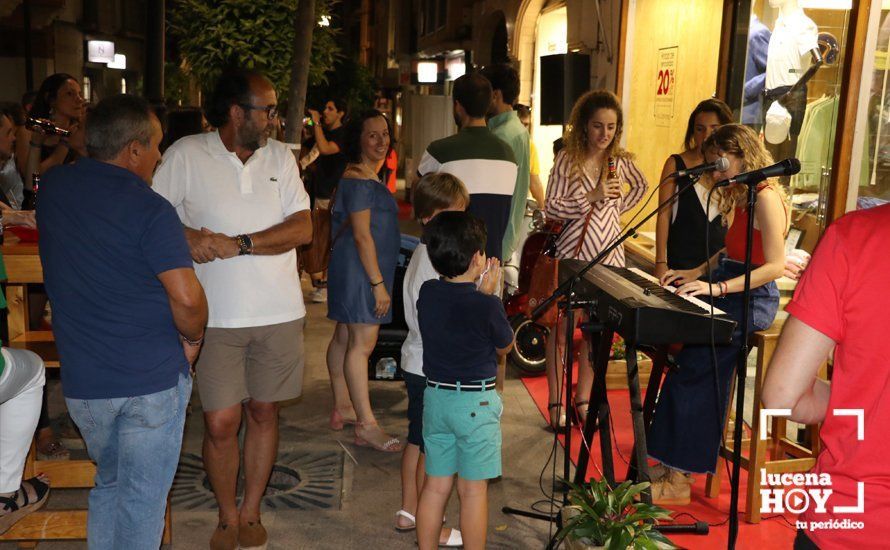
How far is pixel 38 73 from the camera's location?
20.0 meters

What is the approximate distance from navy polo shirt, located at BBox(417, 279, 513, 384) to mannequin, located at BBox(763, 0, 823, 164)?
4.07 metres

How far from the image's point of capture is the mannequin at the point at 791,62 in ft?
20.8

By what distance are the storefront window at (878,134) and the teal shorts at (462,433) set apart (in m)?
3.10

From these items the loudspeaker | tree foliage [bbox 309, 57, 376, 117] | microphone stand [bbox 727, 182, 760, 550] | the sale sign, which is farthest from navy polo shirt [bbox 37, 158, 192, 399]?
tree foliage [bbox 309, 57, 376, 117]

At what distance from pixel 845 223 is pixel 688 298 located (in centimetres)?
159

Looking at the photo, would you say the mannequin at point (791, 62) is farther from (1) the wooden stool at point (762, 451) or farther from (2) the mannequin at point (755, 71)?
(1) the wooden stool at point (762, 451)

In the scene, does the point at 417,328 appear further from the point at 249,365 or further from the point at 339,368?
the point at 339,368

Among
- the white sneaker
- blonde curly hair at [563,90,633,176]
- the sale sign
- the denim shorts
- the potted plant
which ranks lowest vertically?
the white sneaker

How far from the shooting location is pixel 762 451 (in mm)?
4316

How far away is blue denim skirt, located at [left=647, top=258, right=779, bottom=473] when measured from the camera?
430cm

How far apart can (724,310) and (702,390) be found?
0.41m

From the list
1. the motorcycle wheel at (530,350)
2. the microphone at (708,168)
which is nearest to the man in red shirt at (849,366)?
the microphone at (708,168)

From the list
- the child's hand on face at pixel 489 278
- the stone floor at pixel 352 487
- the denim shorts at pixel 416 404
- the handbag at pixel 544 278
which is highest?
the child's hand on face at pixel 489 278

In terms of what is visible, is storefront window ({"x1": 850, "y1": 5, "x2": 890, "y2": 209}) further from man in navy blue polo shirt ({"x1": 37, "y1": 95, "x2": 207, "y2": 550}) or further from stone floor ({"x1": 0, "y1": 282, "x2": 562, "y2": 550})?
man in navy blue polo shirt ({"x1": 37, "y1": 95, "x2": 207, "y2": 550})
